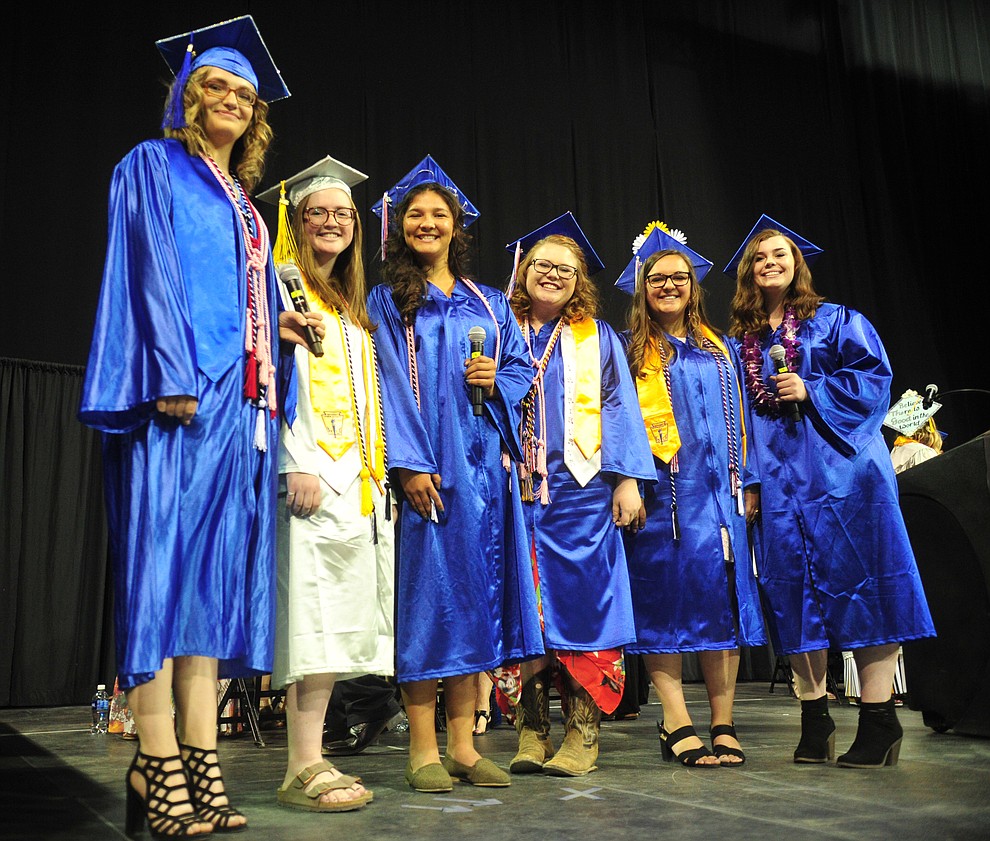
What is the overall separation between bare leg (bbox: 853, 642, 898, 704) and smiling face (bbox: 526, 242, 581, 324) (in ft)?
4.87

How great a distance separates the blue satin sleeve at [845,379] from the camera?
3203 mm

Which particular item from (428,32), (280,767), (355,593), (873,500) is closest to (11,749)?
(280,767)

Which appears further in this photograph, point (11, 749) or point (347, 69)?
point (347, 69)

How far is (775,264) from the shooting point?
3.47 metres

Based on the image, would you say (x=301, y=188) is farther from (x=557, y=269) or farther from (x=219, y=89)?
(x=557, y=269)

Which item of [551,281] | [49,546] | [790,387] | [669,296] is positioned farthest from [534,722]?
[49,546]

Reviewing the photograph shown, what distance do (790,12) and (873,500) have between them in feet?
26.6

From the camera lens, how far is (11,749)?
388cm

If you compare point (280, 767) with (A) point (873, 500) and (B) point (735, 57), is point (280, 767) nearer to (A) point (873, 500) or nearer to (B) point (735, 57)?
(A) point (873, 500)

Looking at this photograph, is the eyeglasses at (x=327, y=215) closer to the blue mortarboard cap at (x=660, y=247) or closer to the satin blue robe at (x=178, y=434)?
the satin blue robe at (x=178, y=434)

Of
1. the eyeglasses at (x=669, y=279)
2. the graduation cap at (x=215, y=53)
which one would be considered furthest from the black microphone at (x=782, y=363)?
the graduation cap at (x=215, y=53)

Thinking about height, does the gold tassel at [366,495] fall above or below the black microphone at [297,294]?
below

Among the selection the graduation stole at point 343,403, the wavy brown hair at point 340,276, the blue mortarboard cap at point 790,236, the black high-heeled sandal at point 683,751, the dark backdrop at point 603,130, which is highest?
the dark backdrop at point 603,130

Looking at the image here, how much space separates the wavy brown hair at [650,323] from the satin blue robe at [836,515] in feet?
1.23
